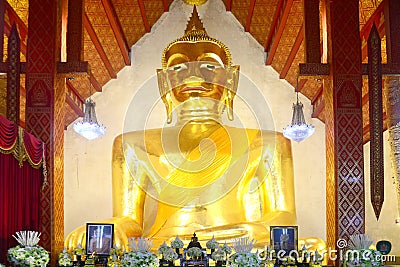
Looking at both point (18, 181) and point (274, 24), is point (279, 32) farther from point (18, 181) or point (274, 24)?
point (18, 181)

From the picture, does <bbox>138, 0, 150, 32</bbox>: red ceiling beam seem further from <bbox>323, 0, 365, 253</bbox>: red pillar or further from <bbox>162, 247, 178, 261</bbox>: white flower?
<bbox>162, 247, 178, 261</bbox>: white flower

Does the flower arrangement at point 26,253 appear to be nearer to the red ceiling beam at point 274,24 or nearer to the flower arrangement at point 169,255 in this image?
the flower arrangement at point 169,255

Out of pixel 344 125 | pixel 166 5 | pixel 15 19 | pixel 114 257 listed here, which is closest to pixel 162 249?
pixel 114 257

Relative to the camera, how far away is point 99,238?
585 cm

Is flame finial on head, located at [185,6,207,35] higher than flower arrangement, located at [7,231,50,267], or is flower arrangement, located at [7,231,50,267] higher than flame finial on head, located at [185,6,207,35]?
flame finial on head, located at [185,6,207,35]

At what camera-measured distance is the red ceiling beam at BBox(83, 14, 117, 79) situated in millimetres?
8796

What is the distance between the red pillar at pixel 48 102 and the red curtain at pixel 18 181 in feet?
0.41

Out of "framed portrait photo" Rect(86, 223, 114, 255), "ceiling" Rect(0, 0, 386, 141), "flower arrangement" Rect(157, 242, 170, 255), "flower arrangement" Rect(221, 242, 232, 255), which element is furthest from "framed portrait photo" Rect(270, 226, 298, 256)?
"ceiling" Rect(0, 0, 386, 141)

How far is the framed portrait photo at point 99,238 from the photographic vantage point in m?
5.81

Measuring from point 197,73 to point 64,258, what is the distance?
2647 mm

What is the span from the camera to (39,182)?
5.87 metres

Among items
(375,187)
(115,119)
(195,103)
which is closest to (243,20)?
(115,119)

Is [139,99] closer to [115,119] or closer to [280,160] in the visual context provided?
[115,119]

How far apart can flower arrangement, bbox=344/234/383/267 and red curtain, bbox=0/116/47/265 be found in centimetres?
253
